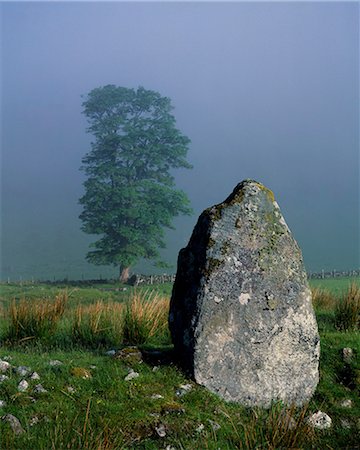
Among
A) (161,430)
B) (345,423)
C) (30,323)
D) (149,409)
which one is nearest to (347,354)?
(345,423)

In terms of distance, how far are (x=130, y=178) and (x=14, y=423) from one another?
32.3m

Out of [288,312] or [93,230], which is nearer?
[288,312]

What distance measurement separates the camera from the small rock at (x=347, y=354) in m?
9.77

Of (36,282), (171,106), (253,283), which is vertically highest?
(171,106)

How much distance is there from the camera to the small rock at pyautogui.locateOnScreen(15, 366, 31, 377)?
846 cm

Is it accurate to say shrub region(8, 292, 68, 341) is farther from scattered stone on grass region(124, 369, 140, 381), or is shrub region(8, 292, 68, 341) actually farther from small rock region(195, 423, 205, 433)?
small rock region(195, 423, 205, 433)

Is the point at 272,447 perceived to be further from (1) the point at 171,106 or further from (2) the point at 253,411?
(1) the point at 171,106

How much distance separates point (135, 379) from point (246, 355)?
61.0 inches

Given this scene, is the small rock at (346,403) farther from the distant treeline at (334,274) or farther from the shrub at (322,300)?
the distant treeline at (334,274)

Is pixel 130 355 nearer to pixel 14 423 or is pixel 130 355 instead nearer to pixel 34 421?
pixel 34 421

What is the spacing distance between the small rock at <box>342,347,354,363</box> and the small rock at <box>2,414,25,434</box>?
5.31 meters

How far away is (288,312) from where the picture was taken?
28.0 ft

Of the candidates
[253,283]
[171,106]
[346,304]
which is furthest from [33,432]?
[171,106]

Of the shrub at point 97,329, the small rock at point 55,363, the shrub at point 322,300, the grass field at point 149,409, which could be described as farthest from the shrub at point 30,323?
the shrub at point 322,300
